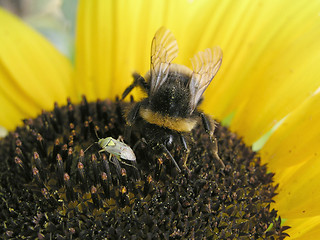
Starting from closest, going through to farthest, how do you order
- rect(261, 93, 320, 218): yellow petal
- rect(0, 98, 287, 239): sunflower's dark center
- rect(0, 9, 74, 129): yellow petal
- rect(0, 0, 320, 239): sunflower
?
1. rect(0, 98, 287, 239): sunflower's dark center
2. rect(261, 93, 320, 218): yellow petal
3. rect(0, 0, 320, 239): sunflower
4. rect(0, 9, 74, 129): yellow petal

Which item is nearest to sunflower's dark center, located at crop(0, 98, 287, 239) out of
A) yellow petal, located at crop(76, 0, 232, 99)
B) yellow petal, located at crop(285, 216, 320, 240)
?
yellow petal, located at crop(285, 216, 320, 240)

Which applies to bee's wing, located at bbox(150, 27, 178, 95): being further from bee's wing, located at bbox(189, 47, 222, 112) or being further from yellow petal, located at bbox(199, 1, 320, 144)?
yellow petal, located at bbox(199, 1, 320, 144)

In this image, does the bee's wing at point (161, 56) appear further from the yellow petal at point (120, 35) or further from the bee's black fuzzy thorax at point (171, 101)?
the yellow petal at point (120, 35)

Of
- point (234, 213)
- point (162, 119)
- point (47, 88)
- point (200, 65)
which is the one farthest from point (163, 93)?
point (47, 88)

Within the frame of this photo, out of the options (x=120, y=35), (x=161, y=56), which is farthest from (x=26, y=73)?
(x=161, y=56)

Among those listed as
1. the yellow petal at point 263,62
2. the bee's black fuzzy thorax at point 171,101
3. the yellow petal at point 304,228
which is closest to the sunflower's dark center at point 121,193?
the yellow petal at point 304,228
